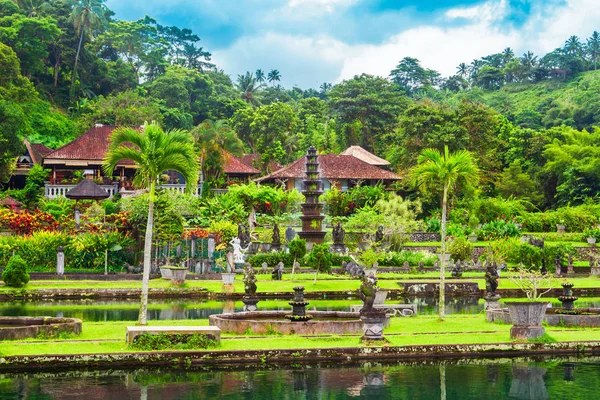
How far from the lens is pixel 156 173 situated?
25.1 meters

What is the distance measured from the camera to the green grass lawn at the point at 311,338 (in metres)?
20.6

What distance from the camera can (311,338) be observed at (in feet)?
74.3

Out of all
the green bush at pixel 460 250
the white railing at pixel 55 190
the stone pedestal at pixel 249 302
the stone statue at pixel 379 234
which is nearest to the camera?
the stone pedestal at pixel 249 302

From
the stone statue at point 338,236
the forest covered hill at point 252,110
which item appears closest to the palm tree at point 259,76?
the forest covered hill at point 252,110

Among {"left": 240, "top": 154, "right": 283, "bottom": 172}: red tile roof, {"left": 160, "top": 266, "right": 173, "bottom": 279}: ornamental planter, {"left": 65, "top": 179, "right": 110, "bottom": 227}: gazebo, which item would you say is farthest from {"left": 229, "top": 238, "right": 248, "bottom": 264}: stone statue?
{"left": 240, "top": 154, "right": 283, "bottom": 172}: red tile roof

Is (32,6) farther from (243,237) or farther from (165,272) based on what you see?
(165,272)

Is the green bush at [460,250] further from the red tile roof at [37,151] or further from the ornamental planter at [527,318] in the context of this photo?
the red tile roof at [37,151]

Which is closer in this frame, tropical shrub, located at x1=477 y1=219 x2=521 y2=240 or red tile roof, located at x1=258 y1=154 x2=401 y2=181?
tropical shrub, located at x1=477 y1=219 x2=521 y2=240

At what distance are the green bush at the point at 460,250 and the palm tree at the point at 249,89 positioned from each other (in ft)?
231

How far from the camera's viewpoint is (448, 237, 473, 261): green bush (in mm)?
50156

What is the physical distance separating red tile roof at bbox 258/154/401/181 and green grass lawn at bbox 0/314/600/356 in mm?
49044

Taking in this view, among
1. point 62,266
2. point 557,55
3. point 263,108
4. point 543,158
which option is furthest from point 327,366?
point 557,55

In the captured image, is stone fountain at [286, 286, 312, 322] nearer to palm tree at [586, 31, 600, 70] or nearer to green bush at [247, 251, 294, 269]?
green bush at [247, 251, 294, 269]

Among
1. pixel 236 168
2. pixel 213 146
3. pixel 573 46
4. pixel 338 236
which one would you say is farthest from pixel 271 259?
pixel 573 46
